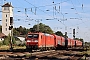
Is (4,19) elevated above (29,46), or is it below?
above

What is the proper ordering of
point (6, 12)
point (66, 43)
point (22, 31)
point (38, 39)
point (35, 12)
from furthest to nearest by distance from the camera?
point (22, 31) < point (6, 12) < point (66, 43) < point (35, 12) < point (38, 39)

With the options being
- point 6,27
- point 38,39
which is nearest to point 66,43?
point 38,39

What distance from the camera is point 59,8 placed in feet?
150

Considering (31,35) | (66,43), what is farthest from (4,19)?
(31,35)

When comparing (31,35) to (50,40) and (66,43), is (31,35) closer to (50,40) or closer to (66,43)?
(50,40)

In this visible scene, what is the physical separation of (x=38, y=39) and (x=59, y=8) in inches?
301

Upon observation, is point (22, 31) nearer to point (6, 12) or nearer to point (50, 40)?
point (6, 12)

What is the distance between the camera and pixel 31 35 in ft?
137

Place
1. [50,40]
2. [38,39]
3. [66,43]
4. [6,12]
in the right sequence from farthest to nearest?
[6,12] → [66,43] → [50,40] → [38,39]

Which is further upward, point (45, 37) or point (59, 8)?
point (59, 8)

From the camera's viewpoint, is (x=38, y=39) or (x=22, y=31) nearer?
(x=38, y=39)

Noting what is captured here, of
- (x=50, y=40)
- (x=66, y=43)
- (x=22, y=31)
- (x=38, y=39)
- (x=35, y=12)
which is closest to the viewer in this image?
(x=38, y=39)

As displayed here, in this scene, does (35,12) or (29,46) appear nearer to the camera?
(29,46)

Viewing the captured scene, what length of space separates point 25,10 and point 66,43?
27.3m
